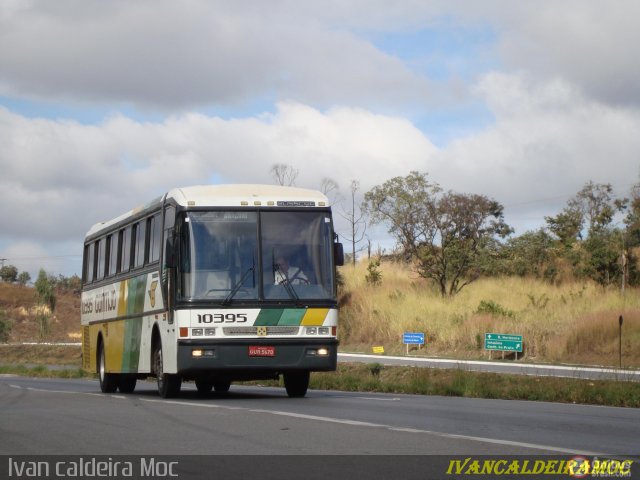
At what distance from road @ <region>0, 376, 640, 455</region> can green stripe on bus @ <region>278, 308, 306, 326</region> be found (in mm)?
1650

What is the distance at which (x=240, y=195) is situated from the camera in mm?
20031

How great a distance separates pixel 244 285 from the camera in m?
19.2

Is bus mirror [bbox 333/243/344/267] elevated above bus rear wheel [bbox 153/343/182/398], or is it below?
above

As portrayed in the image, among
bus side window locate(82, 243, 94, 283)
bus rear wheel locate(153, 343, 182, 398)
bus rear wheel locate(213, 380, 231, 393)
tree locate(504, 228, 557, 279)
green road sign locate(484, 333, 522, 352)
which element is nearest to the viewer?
bus rear wheel locate(153, 343, 182, 398)

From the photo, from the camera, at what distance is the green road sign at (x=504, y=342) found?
4606cm

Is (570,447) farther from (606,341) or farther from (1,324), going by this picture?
(1,324)

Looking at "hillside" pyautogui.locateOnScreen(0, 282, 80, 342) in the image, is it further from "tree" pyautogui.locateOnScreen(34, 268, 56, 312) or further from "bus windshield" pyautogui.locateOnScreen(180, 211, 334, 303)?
"bus windshield" pyautogui.locateOnScreen(180, 211, 334, 303)

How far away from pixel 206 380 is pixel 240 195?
16.6ft

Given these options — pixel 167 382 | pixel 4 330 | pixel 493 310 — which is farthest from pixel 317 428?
pixel 4 330

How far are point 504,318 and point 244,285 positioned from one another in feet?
112

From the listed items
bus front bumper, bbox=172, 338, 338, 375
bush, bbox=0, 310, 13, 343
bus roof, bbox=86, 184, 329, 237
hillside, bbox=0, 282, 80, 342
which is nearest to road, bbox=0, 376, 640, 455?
bus front bumper, bbox=172, 338, 338, 375

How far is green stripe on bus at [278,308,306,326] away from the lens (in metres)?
19.3

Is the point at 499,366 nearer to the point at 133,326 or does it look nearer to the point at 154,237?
the point at 133,326

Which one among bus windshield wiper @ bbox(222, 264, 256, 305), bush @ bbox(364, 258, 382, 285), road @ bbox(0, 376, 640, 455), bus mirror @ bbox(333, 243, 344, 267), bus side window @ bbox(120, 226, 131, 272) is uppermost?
bush @ bbox(364, 258, 382, 285)
